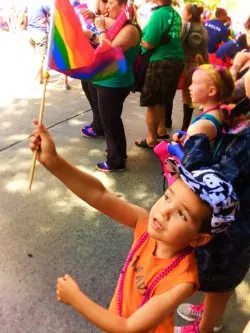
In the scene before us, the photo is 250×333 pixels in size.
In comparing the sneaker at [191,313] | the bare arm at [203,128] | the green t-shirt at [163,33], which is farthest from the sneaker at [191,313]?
the green t-shirt at [163,33]

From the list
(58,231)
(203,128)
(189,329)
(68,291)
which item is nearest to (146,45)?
(203,128)

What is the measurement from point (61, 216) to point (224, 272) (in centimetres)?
176

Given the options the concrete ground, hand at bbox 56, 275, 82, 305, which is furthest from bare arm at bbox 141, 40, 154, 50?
hand at bbox 56, 275, 82, 305

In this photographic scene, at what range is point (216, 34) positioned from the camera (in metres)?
5.87

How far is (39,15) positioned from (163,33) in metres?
3.16

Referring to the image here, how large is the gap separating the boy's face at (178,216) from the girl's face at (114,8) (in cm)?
261

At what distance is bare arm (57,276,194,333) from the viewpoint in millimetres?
1307

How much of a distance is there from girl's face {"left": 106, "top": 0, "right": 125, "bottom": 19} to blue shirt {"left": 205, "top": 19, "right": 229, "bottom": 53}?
271 centimetres

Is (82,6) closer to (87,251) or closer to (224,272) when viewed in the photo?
(87,251)

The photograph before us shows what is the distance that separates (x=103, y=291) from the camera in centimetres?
264

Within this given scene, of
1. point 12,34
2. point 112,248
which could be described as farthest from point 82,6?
point 12,34

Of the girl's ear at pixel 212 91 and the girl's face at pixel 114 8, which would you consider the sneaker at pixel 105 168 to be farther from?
the girl's ear at pixel 212 91

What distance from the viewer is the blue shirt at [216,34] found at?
19.3ft

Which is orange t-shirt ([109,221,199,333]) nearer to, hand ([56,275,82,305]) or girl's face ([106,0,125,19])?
hand ([56,275,82,305])
